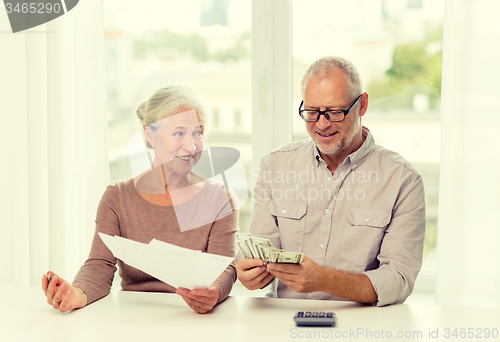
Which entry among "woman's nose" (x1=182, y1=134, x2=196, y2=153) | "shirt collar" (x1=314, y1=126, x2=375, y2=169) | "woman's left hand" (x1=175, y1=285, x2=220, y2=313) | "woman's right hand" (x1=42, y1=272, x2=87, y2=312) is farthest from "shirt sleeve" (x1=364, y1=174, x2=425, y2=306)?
"woman's right hand" (x1=42, y1=272, x2=87, y2=312)

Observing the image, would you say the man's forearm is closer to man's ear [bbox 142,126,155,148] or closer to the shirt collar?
the shirt collar

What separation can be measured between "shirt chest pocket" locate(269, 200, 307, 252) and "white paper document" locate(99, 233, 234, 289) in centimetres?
48

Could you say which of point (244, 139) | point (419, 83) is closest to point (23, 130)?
point (244, 139)

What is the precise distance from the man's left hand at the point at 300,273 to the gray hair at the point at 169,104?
0.67 m

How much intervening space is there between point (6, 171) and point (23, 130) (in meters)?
0.21

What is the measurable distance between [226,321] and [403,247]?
62cm

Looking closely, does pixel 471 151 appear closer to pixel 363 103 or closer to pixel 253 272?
pixel 363 103

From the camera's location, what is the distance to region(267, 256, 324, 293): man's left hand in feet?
4.45

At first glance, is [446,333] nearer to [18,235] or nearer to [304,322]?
[304,322]

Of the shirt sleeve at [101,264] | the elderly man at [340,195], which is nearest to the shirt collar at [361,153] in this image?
the elderly man at [340,195]

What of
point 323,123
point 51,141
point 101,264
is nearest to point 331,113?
point 323,123

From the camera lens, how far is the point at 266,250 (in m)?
1.32

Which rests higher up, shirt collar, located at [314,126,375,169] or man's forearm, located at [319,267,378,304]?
shirt collar, located at [314,126,375,169]

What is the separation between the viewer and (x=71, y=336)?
1.21m
